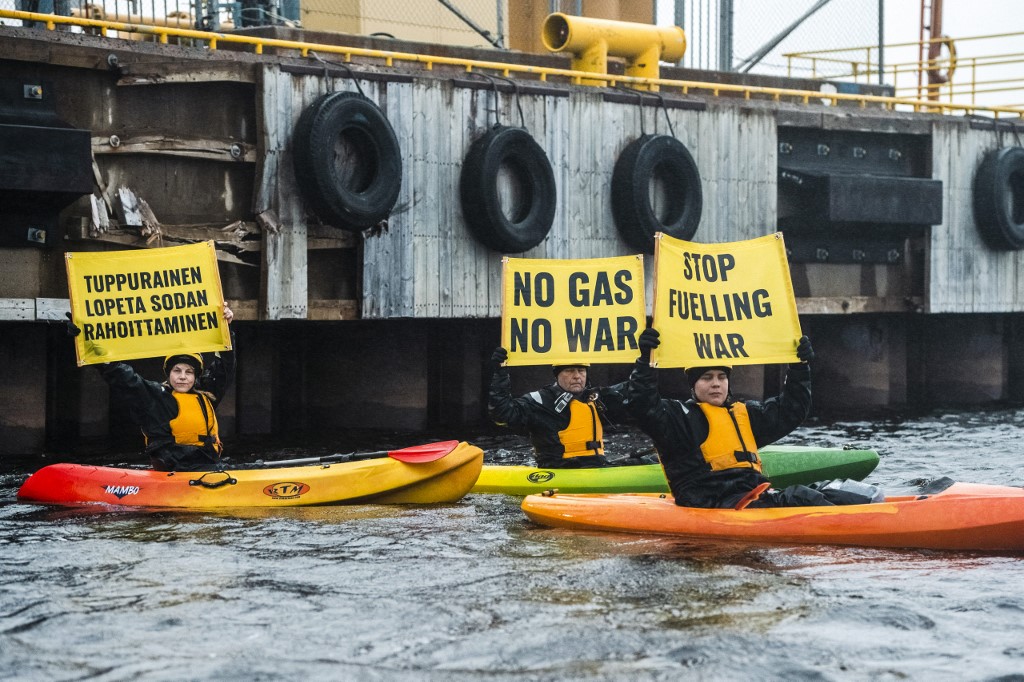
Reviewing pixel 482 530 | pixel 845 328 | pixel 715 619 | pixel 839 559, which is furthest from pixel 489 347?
pixel 715 619

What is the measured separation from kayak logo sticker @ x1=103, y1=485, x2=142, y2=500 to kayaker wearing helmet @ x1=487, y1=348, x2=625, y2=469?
10.2 feet

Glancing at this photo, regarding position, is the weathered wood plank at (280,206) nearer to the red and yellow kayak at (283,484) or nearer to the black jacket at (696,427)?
the red and yellow kayak at (283,484)

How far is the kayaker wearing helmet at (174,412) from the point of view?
11453 millimetres

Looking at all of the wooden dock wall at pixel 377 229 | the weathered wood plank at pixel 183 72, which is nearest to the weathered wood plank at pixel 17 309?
the wooden dock wall at pixel 377 229

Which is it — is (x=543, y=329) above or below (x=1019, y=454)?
above

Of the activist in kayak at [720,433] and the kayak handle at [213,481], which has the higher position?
the activist in kayak at [720,433]

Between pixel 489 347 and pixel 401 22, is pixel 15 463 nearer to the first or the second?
pixel 489 347

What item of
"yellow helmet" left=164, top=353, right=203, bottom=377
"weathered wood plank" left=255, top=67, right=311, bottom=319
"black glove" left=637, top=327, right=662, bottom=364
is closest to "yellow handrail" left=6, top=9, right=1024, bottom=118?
"weathered wood plank" left=255, top=67, right=311, bottom=319

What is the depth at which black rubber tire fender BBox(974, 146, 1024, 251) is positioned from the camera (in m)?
22.5

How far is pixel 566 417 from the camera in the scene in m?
12.0

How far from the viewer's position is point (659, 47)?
21.3 meters

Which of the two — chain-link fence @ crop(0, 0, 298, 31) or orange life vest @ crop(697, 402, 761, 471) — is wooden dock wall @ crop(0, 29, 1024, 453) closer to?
Result: chain-link fence @ crop(0, 0, 298, 31)

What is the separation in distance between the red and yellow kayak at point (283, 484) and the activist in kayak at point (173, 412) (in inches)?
7.4

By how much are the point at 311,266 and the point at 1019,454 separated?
893 centimetres
